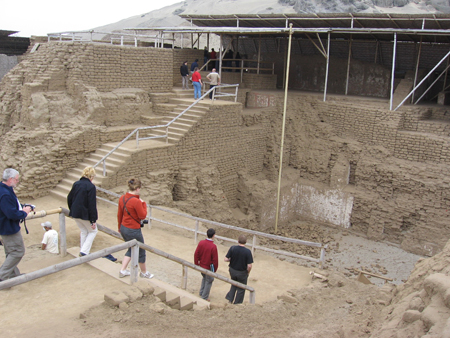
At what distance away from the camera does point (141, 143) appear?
46.5ft

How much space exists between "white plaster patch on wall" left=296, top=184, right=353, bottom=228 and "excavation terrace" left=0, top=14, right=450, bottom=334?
0.15ft

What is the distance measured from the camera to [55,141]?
13195mm

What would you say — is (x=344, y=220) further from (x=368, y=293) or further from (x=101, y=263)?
(x=101, y=263)

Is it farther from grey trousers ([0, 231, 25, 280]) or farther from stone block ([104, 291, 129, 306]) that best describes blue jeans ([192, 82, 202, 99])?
stone block ([104, 291, 129, 306])

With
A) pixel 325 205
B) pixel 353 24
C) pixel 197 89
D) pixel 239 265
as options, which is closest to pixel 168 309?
pixel 239 265

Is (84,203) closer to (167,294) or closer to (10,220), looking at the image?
(10,220)

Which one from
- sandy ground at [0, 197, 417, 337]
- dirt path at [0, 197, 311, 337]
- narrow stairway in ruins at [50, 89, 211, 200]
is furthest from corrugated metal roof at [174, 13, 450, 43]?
sandy ground at [0, 197, 417, 337]

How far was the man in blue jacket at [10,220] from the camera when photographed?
5.31 metres

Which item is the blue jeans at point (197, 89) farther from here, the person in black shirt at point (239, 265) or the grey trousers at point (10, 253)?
the grey trousers at point (10, 253)

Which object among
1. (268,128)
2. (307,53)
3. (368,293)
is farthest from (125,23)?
(368,293)

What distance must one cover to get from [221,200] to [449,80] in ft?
40.1

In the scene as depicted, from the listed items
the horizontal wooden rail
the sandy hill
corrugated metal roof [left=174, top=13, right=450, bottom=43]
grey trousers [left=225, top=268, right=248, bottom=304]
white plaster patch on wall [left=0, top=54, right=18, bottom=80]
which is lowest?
grey trousers [left=225, top=268, right=248, bottom=304]

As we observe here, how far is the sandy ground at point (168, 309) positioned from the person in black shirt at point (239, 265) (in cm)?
19

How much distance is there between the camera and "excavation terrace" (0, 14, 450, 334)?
13234 millimetres
